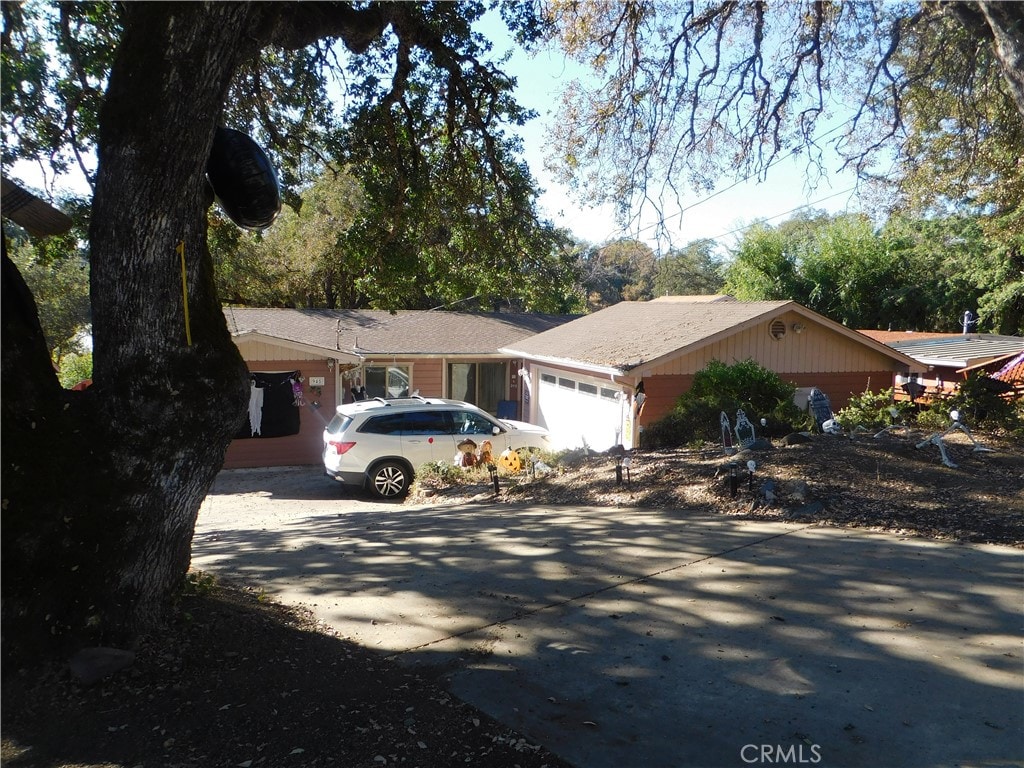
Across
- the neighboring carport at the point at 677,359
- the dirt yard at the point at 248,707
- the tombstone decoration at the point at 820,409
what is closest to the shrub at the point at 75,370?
the neighboring carport at the point at 677,359

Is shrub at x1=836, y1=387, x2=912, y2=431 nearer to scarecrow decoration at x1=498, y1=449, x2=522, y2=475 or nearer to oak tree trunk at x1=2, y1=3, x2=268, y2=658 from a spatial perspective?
scarecrow decoration at x1=498, y1=449, x2=522, y2=475

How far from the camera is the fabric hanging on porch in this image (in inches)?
692

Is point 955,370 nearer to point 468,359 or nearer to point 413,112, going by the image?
point 468,359

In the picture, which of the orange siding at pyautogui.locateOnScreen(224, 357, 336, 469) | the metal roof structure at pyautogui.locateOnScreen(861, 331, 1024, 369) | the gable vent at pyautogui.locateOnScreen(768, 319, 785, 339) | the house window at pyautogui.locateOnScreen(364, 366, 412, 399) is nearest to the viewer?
the gable vent at pyautogui.locateOnScreen(768, 319, 785, 339)

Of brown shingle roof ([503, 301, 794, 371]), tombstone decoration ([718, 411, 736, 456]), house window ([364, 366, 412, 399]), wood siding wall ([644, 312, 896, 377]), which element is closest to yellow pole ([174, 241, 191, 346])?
tombstone decoration ([718, 411, 736, 456])

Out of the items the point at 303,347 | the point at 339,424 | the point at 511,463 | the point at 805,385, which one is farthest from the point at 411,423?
the point at 805,385

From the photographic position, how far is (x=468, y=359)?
70.3 ft

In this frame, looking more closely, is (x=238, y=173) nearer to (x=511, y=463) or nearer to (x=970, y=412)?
(x=511, y=463)

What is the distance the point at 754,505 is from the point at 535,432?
24.0 feet

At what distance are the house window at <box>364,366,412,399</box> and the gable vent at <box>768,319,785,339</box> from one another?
920 centimetres

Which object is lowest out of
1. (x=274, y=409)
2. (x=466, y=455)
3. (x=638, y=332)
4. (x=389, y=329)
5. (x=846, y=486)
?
(x=846, y=486)

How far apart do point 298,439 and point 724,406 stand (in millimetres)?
10074

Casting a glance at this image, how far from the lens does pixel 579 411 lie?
18141 mm

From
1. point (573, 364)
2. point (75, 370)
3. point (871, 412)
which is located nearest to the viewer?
point (871, 412)
